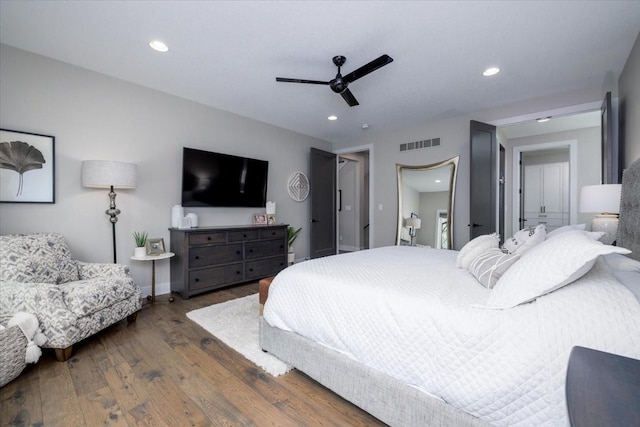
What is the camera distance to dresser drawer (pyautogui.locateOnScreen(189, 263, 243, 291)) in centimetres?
330

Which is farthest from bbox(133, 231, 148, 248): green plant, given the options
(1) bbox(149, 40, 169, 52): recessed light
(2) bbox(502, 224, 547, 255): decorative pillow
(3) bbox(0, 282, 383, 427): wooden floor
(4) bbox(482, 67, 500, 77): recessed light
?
(4) bbox(482, 67, 500, 77): recessed light

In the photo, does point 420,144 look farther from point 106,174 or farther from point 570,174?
point 106,174

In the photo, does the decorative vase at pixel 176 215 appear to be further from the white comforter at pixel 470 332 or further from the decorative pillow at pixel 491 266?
the decorative pillow at pixel 491 266

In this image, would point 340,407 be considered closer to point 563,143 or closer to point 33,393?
point 33,393

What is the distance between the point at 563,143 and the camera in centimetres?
446

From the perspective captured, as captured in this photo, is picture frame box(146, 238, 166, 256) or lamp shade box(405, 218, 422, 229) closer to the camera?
picture frame box(146, 238, 166, 256)

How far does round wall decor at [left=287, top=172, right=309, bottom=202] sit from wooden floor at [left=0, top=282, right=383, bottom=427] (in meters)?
3.23

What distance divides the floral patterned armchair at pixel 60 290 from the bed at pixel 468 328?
152 cm

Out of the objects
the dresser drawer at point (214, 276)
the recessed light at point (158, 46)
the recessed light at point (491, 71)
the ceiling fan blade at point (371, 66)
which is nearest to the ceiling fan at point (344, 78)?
the ceiling fan blade at point (371, 66)

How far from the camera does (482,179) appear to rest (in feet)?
12.7

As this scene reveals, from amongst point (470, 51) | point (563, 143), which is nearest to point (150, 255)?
point (470, 51)

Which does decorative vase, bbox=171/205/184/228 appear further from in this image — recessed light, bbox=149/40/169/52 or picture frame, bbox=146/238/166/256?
recessed light, bbox=149/40/169/52

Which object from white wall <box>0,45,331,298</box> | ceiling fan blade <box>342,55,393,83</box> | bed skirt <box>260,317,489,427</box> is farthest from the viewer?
white wall <box>0,45,331,298</box>

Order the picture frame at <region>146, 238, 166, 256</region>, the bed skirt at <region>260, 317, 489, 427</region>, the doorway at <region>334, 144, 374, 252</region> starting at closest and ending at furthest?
the bed skirt at <region>260, 317, 489, 427</region>
the picture frame at <region>146, 238, 166, 256</region>
the doorway at <region>334, 144, 374, 252</region>
